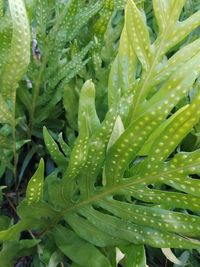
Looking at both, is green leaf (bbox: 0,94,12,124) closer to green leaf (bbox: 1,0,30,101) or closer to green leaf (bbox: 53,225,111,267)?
green leaf (bbox: 1,0,30,101)

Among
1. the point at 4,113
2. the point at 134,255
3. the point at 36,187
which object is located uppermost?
the point at 4,113

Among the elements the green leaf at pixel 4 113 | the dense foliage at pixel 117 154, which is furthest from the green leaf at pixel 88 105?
the green leaf at pixel 4 113

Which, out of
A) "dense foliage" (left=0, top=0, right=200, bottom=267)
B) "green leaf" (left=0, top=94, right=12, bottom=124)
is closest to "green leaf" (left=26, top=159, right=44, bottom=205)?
"dense foliage" (left=0, top=0, right=200, bottom=267)

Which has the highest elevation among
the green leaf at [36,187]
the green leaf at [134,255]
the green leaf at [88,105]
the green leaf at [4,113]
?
the green leaf at [4,113]

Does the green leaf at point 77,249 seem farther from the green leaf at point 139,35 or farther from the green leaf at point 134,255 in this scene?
the green leaf at point 139,35

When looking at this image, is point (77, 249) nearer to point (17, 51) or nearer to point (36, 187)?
point (36, 187)

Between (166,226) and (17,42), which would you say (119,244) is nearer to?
(166,226)

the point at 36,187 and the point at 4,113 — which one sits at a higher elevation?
the point at 4,113

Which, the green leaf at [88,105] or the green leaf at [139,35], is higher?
the green leaf at [139,35]

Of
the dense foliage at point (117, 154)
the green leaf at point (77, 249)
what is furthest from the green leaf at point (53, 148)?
the green leaf at point (77, 249)

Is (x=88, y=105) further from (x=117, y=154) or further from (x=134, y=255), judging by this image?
(x=134, y=255)

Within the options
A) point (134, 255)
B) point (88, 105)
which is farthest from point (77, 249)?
point (88, 105)

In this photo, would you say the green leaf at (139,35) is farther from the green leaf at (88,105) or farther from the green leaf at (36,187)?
the green leaf at (36,187)

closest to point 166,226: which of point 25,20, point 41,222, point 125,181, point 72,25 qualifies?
point 125,181
